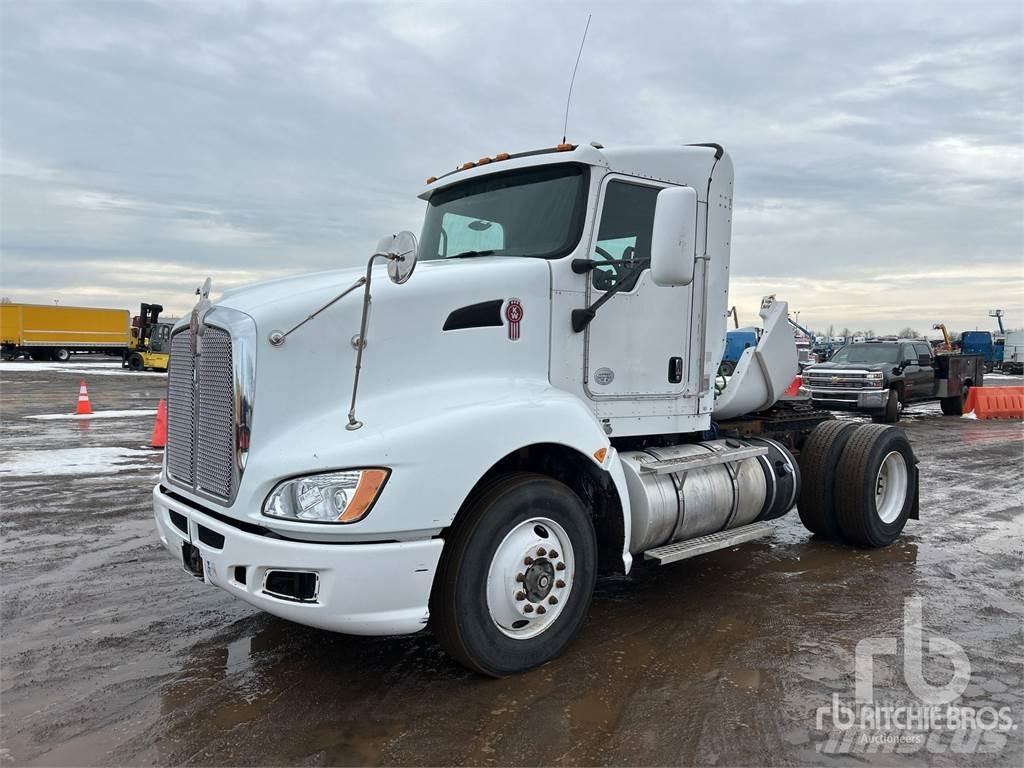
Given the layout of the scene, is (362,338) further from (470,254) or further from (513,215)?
(513,215)

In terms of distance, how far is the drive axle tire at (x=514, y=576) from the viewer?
3.78 m

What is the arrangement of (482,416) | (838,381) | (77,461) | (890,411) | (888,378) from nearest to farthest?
(482,416)
(77,461)
(890,411)
(888,378)
(838,381)

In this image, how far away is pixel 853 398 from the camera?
1816 centimetres

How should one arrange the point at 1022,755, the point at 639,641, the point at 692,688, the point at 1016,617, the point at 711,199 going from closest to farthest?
the point at 1022,755, the point at 692,688, the point at 639,641, the point at 1016,617, the point at 711,199

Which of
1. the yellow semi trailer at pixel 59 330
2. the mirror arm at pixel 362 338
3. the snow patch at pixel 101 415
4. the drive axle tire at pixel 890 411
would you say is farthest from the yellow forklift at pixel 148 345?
the mirror arm at pixel 362 338

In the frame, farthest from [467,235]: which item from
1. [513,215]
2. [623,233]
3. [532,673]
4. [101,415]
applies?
[101,415]

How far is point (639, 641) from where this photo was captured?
4.55 metres

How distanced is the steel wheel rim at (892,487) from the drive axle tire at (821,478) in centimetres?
49

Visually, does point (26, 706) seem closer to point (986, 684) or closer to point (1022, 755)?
point (1022, 755)

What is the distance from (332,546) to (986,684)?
340 cm

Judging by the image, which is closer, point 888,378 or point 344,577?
point 344,577

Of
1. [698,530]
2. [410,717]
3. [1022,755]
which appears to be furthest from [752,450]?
[410,717]

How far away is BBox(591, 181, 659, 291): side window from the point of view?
4891mm

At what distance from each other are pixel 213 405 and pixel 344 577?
3.95 feet
